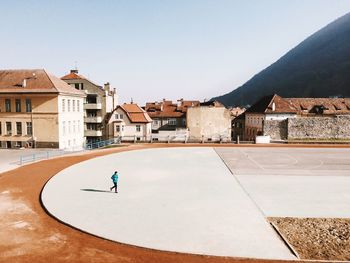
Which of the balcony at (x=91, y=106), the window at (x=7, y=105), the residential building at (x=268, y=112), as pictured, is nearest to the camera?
the window at (x=7, y=105)

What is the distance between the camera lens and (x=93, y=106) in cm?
6188

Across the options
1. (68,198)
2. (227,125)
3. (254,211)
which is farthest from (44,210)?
(227,125)

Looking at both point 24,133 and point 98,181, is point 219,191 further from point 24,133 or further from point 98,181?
point 24,133

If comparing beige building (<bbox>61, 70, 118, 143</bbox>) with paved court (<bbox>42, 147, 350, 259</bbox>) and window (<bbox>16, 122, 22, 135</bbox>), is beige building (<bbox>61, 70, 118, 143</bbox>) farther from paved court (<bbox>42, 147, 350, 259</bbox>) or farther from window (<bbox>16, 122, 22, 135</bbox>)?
paved court (<bbox>42, 147, 350, 259</bbox>)

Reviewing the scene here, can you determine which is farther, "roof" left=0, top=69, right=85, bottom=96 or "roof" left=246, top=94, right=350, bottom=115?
"roof" left=246, top=94, right=350, bottom=115

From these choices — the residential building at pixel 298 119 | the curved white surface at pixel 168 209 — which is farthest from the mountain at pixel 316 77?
the curved white surface at pixel 168 209

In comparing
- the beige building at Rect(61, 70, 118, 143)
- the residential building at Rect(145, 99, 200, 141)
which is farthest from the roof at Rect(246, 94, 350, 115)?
the beige building at Rect(61, 70, 118, 143)

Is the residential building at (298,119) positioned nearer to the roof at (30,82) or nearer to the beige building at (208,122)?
the beige building at (208,122)

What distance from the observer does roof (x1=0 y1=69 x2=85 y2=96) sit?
41500 mm

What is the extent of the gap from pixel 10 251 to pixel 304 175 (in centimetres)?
2261

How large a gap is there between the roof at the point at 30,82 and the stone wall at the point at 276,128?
31.8m

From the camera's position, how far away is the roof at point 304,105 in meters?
61.2

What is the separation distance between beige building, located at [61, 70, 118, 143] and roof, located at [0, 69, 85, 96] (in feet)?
52.2

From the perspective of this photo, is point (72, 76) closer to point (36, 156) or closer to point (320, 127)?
point (36, 156)
